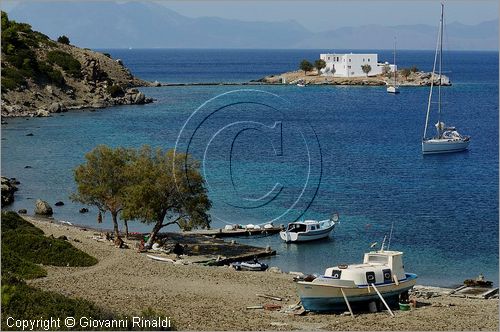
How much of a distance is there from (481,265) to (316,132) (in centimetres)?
6242

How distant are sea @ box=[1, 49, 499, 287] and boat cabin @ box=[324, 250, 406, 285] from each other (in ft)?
15.7

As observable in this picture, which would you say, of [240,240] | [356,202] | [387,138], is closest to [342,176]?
[356,202]

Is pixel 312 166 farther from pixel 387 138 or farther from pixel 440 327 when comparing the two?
pixel 440 327

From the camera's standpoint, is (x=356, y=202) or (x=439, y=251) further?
(x=356, y=202)

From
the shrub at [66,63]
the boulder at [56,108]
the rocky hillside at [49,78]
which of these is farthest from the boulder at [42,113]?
the shrub at [66,63]

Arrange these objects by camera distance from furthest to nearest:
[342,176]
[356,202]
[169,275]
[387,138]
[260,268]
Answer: [387,138], [342,176], [356,202], [260,268], [169,275]

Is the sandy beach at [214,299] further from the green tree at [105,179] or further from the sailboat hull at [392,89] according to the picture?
the sailboat hull at [392,89]

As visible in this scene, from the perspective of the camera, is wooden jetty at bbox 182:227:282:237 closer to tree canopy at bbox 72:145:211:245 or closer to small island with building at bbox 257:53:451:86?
tree canopy at bbox 72:145:211:245

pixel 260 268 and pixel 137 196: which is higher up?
pixel 137 196

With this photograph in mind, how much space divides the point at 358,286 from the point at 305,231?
57.9 ft

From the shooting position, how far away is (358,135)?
103 m

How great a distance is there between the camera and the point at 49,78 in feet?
417

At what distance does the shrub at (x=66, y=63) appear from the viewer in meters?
133

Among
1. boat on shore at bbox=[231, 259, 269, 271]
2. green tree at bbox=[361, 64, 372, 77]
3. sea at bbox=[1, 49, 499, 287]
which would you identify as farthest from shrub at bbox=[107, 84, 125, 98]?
boat on shore at bbox=[231, 259, 269, 271]
